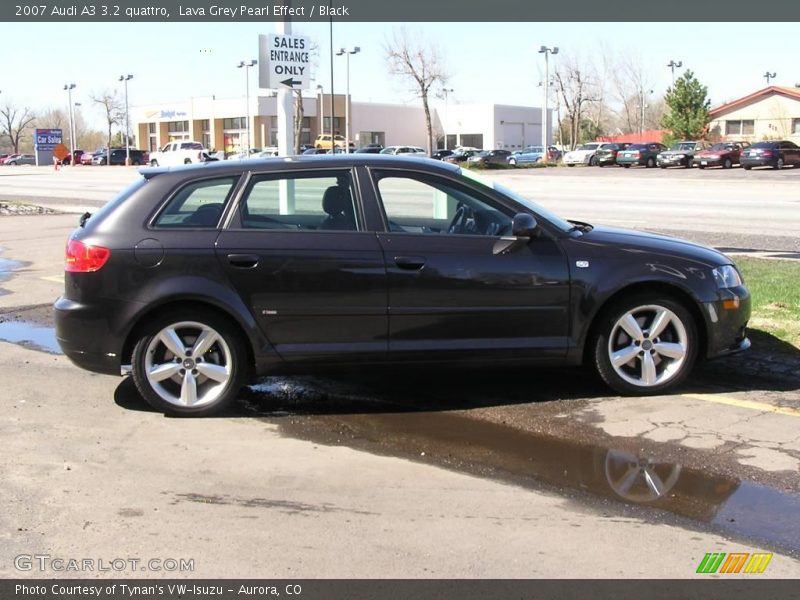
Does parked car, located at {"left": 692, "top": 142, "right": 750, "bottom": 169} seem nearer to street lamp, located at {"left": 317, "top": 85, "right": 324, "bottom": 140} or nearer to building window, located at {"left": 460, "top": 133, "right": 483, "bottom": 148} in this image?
street lamp, located at {"left": 317, "top": 85, "right": 324, "bottom": 140}

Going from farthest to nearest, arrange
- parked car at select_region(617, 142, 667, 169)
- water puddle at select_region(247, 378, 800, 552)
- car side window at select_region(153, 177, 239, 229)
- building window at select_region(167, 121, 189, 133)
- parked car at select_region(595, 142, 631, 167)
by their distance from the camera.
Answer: building window at select_region(167, 121, 189, 133)
parked car at select_region(595, 142, 631, 167)
parked car at select_region(617, 142, 667, 169)
car side window at select_region(153, 177, 239, 229)
water puddle at select_region(247, 378, 800, 552)

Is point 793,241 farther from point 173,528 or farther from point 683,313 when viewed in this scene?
point 173,528

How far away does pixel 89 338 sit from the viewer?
551cm

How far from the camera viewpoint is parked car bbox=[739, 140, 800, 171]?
45656 mm

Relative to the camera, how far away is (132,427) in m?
5.46

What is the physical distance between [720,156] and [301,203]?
157 ft

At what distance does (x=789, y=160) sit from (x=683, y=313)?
46.4 m

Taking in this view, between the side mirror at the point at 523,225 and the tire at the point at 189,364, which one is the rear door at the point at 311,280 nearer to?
the tire at the point at 189,364

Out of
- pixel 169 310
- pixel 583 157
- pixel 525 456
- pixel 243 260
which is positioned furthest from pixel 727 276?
pixel 583 157

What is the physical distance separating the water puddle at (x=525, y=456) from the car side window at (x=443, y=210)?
126cm

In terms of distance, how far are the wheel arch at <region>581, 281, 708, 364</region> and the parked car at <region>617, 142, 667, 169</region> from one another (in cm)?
5007

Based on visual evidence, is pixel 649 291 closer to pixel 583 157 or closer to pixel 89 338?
pixel 89 338

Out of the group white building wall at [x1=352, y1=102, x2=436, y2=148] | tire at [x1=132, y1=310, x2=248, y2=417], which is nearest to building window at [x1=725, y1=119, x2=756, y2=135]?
white building wall at [x1=352, y1=102, x2=436, y2=148]
